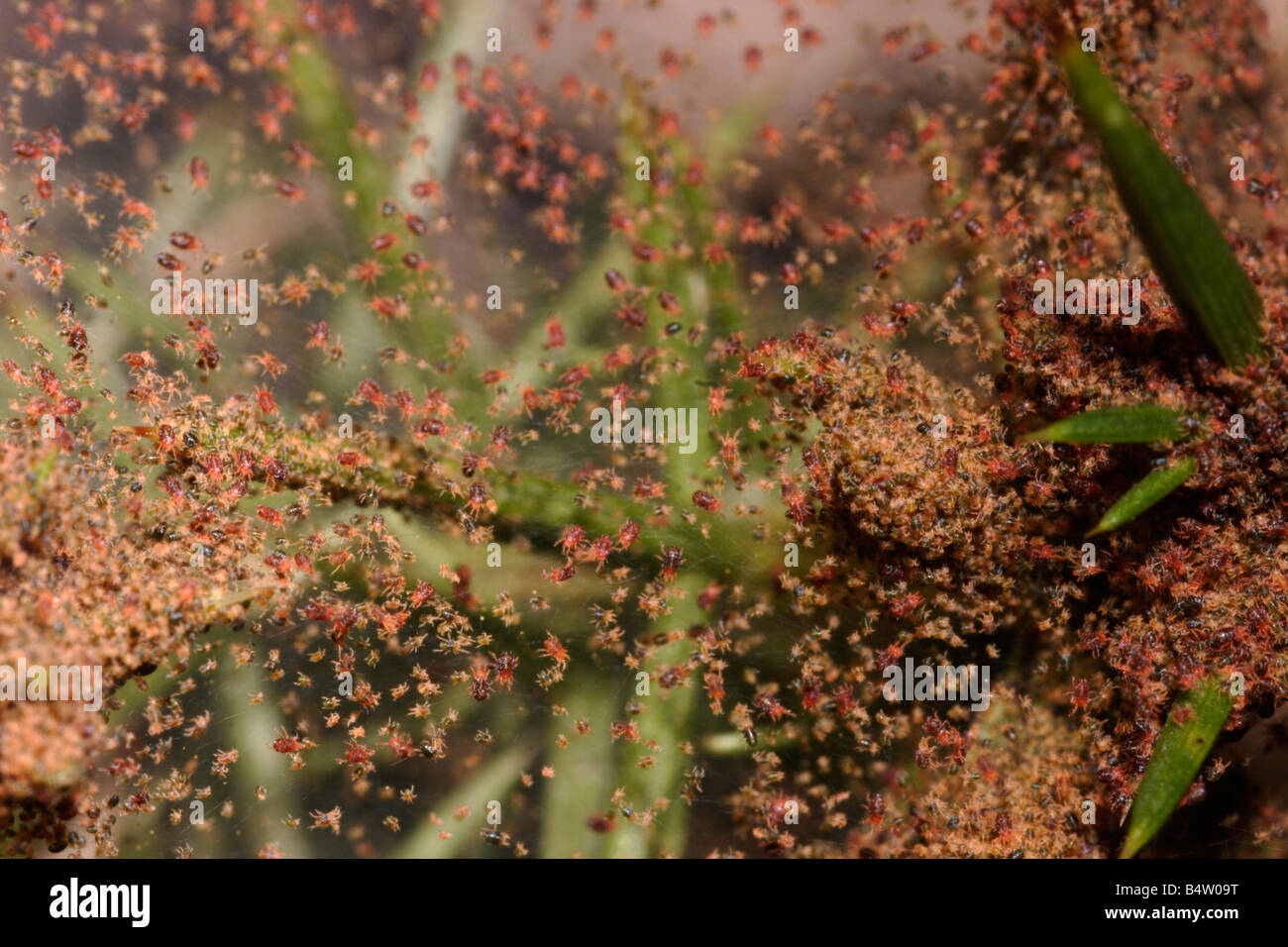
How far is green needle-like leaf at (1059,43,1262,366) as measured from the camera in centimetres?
100

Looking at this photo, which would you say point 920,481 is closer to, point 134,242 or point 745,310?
point 745,310

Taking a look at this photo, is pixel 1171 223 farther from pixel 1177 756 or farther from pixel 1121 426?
pixel 1177 756

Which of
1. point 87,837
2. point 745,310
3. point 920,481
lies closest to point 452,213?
point 745,310

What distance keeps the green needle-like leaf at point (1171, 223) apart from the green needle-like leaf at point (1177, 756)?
1.53ft

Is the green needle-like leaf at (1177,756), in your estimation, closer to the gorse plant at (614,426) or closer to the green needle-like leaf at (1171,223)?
the gorse plant at (614,426)

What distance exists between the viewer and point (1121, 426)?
1.12 m

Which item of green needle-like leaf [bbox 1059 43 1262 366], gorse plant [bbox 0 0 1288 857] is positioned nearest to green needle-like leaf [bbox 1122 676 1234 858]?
gorse plant [bbox 0 0 1288 857]

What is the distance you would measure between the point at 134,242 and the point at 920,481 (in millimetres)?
1361

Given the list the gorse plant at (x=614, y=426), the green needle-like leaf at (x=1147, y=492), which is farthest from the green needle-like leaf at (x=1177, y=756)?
the green needle-like leaf at (x=1147, y=492)

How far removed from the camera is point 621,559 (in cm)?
144

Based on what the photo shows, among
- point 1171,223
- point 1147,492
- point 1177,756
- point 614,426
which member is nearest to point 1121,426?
point 1147,492

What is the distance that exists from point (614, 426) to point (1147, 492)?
2.59 ft

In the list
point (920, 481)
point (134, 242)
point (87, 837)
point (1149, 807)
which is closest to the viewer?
point (1149, 807)

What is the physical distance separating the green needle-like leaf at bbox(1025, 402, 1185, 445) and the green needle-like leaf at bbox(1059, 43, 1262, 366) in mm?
127
